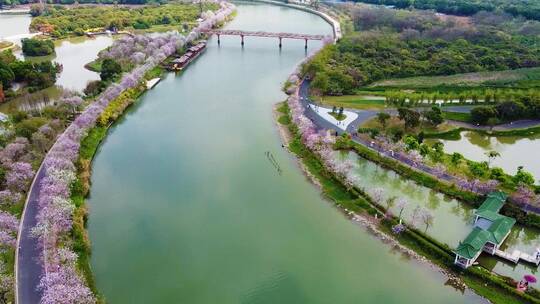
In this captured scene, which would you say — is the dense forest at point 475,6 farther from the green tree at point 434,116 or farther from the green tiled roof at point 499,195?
the green tiled roof at point 499,195

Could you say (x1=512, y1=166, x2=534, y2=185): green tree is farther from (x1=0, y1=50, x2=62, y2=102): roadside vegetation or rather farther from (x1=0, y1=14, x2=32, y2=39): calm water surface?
(x1=0, y1=14, x2=32, y2=39): calm water surface

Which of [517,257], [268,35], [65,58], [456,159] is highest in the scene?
[268,35]

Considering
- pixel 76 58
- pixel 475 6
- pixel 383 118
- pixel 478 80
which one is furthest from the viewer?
pixel 475 6

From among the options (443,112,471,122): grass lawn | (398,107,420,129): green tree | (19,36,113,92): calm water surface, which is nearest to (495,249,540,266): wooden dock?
A: (398,107,420,129): green tree

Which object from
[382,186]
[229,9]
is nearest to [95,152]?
[382,186]

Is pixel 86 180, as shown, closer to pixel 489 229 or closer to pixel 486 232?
pixel 486 232

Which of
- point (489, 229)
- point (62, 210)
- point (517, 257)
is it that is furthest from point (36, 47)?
Result: point (517, 257)

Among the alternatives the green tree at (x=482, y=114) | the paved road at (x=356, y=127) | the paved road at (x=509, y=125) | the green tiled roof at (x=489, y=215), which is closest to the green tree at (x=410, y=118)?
the paved road at (x=356, y=127)
